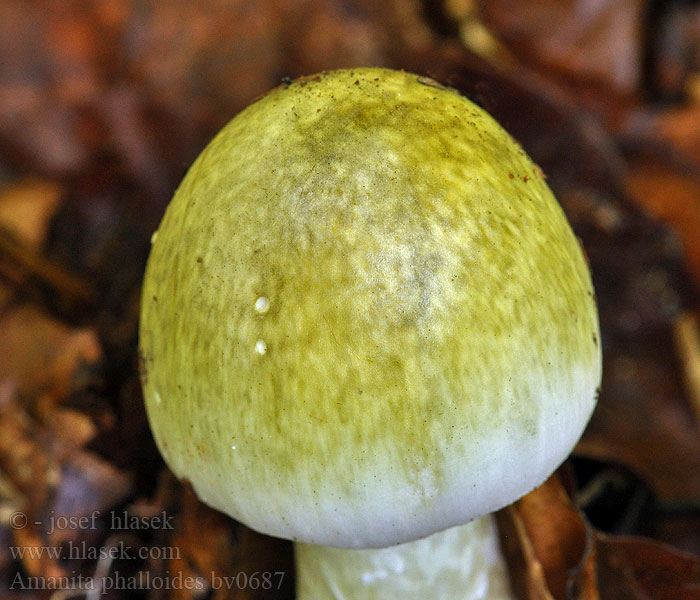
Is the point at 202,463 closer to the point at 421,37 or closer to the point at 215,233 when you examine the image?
the point at 215,233

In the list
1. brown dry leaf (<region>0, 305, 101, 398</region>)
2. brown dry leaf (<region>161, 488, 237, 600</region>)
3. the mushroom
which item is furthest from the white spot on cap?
brown dry leaf (<region>0, 305, 101, 398</region>)

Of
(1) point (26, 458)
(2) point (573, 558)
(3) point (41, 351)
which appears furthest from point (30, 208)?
(2) point (573, 558)

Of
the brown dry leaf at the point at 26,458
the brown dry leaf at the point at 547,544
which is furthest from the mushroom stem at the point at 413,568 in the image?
the brown dry leaf at the point at 26,458

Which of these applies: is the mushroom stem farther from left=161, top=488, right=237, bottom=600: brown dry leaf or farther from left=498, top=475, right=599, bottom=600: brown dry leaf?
left=161, top=488, right=237, bottom=600: brown dry leaf

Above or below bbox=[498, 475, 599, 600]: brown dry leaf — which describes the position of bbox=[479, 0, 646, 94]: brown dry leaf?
above

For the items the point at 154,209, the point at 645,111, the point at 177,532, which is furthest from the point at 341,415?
the point at 645,111

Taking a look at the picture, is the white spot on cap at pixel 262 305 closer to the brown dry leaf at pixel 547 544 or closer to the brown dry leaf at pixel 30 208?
the brown dry leaf at pixel 547 544
